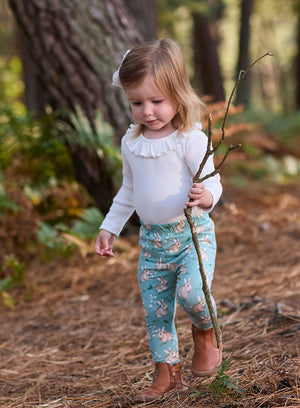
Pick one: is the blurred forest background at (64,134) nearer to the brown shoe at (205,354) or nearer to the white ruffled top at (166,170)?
the white ruffled top at (166,170)

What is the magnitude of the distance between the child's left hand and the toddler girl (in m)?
0.06

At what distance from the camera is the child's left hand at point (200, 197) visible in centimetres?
183

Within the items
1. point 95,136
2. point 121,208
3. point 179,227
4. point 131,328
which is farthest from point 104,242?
point 95,136

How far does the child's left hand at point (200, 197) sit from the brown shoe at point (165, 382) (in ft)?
2.54

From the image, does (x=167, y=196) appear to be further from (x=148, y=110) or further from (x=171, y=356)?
(x=171, y=356)

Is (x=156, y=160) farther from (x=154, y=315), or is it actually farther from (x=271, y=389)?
(x=271, y=389)

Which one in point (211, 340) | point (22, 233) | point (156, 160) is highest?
point (156, 160)

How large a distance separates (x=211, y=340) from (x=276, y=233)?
101 inches

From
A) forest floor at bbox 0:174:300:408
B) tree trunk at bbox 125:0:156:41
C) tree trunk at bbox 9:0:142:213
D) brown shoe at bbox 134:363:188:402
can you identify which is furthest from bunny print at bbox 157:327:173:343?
tree trunk at bbox 125:0:156:41

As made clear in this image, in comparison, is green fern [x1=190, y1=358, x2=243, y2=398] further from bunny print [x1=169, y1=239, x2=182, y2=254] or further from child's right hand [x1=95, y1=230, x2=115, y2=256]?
child's right hand [x1=95, y1=230, x2=115, y2=256]

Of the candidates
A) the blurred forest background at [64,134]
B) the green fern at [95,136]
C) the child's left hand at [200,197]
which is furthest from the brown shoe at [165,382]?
the green fern at [95,136]

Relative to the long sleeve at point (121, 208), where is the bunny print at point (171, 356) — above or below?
below

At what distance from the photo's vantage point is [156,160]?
7.00ft

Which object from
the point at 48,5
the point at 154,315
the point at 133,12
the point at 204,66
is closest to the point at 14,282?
the point at 154,315
